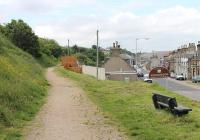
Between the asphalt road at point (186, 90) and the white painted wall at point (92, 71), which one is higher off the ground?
the white painted wall at point (92, 71)

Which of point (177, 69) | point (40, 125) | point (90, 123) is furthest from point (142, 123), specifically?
point (177, 69)

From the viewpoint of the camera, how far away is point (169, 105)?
52.5 ft

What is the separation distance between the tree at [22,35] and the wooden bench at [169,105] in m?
51.1

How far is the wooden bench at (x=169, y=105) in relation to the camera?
1536cm

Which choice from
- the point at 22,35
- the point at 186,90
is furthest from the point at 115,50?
the point at 22,35

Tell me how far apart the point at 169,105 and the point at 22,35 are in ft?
179

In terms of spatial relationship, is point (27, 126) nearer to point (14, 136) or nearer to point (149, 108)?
point (14, 136)

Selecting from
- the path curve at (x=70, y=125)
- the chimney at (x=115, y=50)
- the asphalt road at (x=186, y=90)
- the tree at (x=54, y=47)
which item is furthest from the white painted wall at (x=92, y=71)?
the path curve at (x=70, y=125)

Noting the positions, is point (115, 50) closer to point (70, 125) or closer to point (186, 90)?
point (186, 90)

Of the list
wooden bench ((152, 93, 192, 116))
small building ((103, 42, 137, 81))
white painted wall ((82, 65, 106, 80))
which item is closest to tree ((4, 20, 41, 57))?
white painted wall ((82, 65, 106, 80))

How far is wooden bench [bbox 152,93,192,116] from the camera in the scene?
605 inches

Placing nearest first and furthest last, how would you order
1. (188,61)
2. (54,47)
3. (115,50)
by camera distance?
(115,50)
(54,47)
(188,61)

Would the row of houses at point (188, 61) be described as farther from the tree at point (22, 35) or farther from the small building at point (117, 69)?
the tree at point (22, 35)

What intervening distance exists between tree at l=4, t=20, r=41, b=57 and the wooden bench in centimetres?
5106
